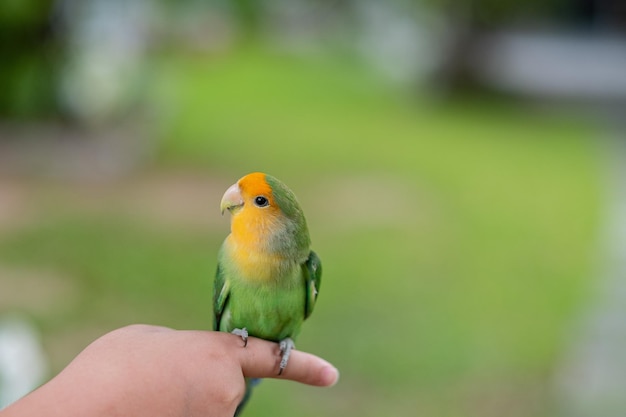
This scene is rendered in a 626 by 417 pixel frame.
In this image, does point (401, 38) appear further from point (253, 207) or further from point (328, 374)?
point (253, 207)

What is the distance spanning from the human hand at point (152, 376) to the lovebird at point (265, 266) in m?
0.05

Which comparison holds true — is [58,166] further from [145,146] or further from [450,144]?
[450,144]

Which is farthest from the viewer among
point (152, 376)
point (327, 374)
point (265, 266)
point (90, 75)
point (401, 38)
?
point (401, 38)

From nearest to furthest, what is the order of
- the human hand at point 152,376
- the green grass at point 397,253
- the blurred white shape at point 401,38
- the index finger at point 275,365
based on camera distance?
the human hand at point 152,376, the index finger at point 275,365, the green grass at point 397,253, the blurred white shape at point 401,38

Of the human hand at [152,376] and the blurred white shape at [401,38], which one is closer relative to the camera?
the human hand at [152,376]

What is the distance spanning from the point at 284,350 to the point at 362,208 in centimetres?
516

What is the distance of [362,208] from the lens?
6.61 m

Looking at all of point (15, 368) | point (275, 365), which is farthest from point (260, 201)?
point (15, 368)

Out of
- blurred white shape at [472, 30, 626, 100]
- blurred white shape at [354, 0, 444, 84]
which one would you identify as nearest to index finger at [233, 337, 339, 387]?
blurred white shape at [354, 0, 444, 84]

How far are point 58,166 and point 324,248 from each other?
2.69 meters

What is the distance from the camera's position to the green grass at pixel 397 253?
4035 millimetres

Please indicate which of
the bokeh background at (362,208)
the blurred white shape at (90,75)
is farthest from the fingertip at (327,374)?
the blurred white shape at (90,75)

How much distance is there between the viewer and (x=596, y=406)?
12.1 ft

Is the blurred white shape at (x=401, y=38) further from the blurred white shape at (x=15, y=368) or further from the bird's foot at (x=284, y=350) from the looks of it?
the bird's foot at (x=284, y=350)
